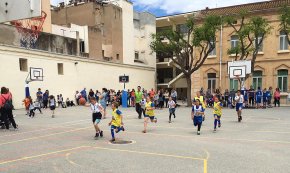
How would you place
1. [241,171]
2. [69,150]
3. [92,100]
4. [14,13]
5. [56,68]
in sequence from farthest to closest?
[56,68] → [92,100] → [69,150] → [241,171] → [14,13]

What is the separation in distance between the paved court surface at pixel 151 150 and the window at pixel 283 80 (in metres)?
20.6

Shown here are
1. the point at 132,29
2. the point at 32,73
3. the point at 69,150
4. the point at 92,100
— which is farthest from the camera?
the point at 132,29

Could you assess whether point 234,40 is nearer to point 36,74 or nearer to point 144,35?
point 144,35

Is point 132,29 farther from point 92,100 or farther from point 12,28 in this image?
point 92,100

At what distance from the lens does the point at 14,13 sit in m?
6.08

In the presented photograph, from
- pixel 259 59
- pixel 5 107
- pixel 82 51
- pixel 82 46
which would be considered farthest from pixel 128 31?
pixel 5 107

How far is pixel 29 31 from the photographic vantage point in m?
29.8

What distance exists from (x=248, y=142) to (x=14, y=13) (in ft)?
31.0

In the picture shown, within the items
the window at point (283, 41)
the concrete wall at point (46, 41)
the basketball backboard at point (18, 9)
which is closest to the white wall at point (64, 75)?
the concrete wall at point (46, 41)

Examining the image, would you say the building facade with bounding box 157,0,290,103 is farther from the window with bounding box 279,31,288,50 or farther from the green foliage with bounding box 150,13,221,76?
the green foliage with bounding box 150,13,221,76

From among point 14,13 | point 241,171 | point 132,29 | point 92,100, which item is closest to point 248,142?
point 241,171

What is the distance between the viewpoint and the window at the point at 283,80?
3484 centimetres

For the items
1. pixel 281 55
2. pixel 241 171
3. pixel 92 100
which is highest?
pixel 281 55

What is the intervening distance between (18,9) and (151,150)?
21.1 ft
